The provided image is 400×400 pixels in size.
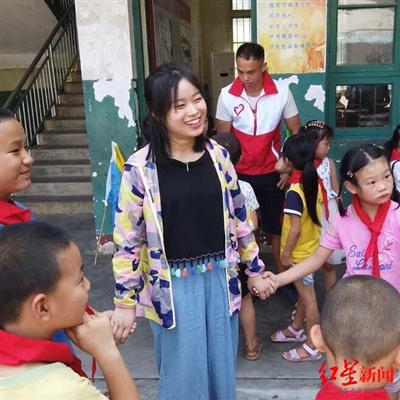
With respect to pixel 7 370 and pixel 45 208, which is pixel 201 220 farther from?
pixel 45 208

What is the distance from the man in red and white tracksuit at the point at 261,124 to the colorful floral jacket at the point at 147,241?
153 centimetres

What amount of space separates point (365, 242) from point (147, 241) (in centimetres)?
96

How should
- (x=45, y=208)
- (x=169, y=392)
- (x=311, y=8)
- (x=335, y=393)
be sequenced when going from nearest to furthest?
(x=335, y=393), (x=169, y=392), (x=311, y=8), (x=45, y=208)

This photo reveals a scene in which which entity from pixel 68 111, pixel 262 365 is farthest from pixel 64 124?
pixel 262 365

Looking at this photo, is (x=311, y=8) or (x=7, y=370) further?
(x=311, y=8)

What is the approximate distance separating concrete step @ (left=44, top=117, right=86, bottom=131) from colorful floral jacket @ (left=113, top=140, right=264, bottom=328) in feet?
18.5

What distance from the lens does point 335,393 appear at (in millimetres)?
1312

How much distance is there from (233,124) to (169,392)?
83.1 inches

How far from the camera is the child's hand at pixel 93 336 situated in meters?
1.37

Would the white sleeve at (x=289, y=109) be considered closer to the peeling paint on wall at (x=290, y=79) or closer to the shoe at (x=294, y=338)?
the peeling paint on wall at (x=290, y=79)

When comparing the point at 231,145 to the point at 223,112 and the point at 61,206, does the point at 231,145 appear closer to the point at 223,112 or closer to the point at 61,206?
the point at 223,112

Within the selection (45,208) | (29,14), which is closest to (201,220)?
(45,208)

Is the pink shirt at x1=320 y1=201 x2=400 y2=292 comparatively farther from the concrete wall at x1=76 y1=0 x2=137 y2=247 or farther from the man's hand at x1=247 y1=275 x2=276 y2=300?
the concrete wall at x1=76 y1=0 x2=137 y2=247

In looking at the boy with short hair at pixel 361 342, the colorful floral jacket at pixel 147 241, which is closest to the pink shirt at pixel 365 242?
the colorful floral jacket at pixel 147 241
